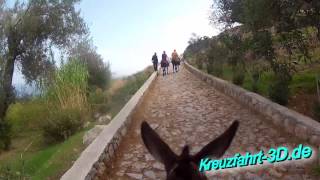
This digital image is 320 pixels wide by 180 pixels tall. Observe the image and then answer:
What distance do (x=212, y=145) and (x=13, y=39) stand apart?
20.3 metres

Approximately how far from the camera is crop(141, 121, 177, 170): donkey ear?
8.06 ft

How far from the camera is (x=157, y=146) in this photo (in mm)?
2465

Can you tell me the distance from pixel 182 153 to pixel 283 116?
6.11m

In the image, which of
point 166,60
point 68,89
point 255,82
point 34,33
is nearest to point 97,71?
point 166,60

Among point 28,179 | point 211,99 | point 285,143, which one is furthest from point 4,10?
point 285,143

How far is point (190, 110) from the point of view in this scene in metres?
11.5

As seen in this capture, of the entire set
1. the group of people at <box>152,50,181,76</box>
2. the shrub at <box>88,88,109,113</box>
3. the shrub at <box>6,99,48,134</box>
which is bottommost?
the shrub at <box>6,99,48,134</box>

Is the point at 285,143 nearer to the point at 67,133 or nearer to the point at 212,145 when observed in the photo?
the point at 212,145

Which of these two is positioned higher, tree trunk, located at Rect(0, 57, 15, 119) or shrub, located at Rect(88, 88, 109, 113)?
tree trunk, located at Rect(0, 57, 15, 119)

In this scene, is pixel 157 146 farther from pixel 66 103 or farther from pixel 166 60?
pixel 166 60

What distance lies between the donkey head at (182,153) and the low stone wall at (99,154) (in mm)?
3354

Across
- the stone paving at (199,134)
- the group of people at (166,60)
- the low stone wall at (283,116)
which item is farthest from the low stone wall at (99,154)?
the group of people at (166,60)

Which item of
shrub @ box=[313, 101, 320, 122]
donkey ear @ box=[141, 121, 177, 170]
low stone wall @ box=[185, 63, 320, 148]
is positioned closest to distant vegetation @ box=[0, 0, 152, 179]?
low stone wall @ box=[185, 63, 320, 148]

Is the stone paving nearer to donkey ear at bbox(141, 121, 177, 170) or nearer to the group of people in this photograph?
donkey ear at bbox(141, 121, 177, 170)
